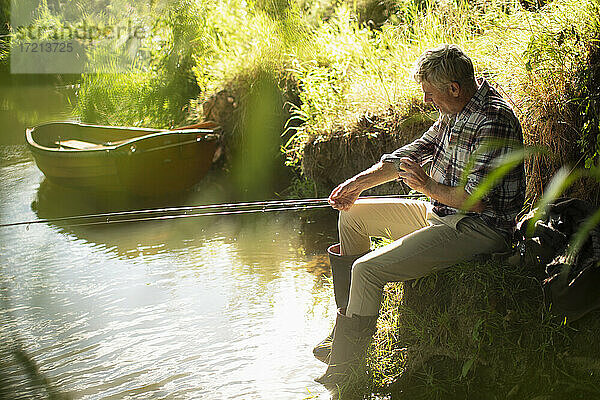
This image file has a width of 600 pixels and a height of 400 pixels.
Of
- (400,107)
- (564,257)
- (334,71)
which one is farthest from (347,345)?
(334,71)

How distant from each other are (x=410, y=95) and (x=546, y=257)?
2190 millimetres

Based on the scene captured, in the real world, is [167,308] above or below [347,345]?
below

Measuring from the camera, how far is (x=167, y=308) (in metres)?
3.36

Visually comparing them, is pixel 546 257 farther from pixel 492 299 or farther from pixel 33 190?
pixel 33 190

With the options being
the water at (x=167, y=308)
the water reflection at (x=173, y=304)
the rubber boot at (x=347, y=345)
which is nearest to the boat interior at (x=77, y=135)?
the water at (x=167, y=308)

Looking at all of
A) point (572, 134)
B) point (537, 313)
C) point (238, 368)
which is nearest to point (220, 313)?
point (238, 368)

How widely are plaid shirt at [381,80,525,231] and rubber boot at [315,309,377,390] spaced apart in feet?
1.55

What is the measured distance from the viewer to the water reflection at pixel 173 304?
2541 millimetres

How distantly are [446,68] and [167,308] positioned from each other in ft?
6.53

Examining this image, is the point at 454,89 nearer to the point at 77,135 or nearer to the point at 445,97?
the point at 445,97

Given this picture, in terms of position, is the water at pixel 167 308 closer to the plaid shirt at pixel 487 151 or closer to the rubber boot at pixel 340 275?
the rubber boot at pixel 340 275

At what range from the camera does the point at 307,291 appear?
346 centimetres

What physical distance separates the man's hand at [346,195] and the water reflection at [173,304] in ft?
2.15

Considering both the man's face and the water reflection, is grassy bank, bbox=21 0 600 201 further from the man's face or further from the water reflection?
the water reflection
